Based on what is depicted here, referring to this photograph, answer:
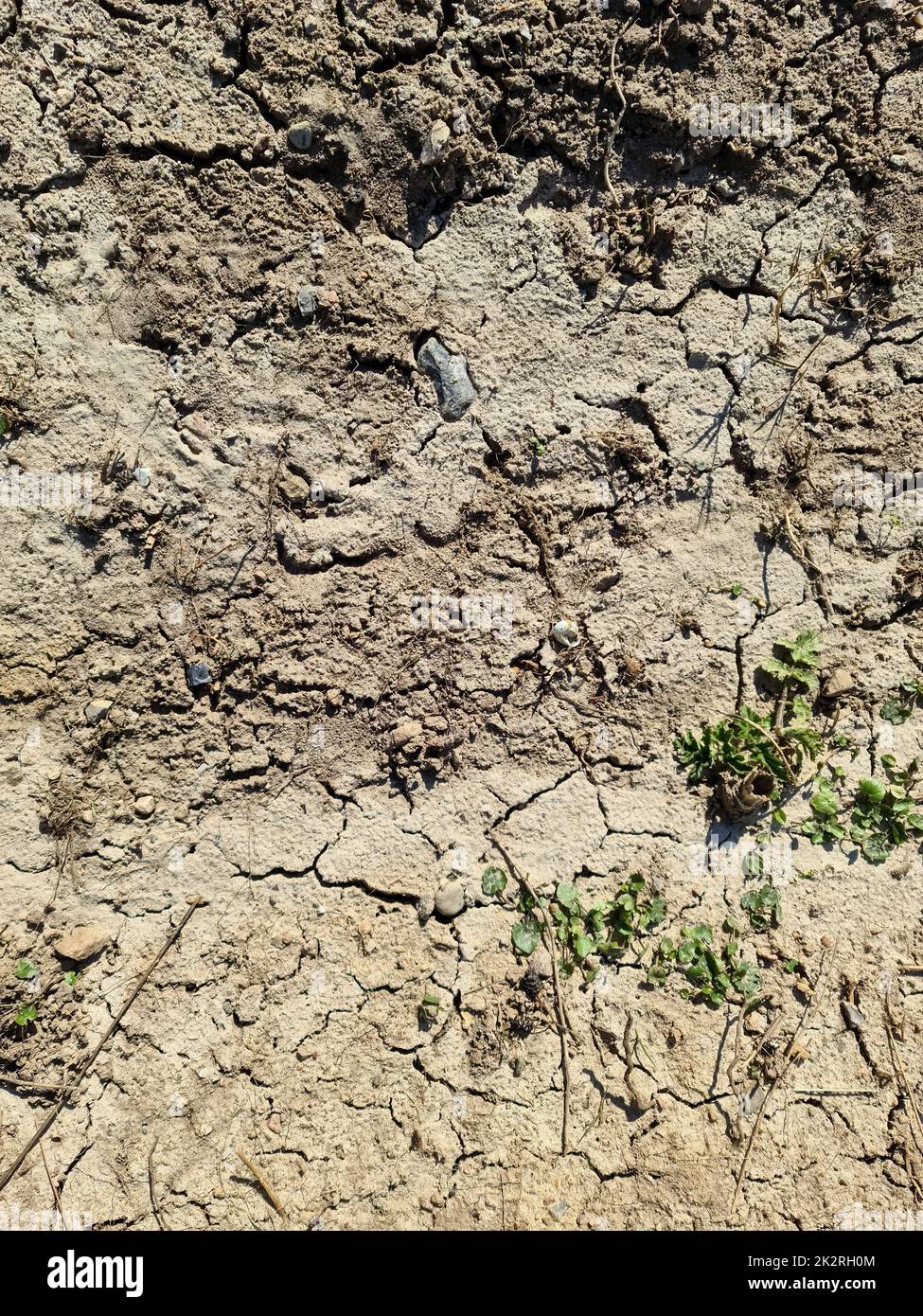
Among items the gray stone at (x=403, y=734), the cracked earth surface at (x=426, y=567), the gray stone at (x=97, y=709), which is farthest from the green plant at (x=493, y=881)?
the gray stone at (x=97, y=709)

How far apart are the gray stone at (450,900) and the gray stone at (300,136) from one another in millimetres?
2401

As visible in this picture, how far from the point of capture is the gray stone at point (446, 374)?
2.70m

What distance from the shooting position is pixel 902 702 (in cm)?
278

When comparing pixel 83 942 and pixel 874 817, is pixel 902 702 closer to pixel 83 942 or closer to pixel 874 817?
pixel 874 817

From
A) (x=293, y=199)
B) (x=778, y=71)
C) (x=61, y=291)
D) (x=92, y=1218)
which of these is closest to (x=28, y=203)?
(x=61, y=291)

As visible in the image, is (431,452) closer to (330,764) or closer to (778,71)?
(330,764)

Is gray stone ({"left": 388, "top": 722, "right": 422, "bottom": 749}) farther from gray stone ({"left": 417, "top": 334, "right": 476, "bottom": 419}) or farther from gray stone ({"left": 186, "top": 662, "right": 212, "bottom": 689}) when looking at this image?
gray stone ({"left": 417, "top": 334, "right": 476, "bottom": 419})

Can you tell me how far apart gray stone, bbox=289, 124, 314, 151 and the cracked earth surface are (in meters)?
0.01

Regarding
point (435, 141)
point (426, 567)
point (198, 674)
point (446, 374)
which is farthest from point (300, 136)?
point (198, 674)

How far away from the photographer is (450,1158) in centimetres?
251

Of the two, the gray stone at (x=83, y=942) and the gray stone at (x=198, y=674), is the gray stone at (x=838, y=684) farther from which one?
the gray stone at (x=83, y=942)

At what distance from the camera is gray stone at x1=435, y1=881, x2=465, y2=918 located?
263 centimetres

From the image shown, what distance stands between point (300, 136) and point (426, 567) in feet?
4.65

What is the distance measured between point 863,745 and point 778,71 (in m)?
2.23
